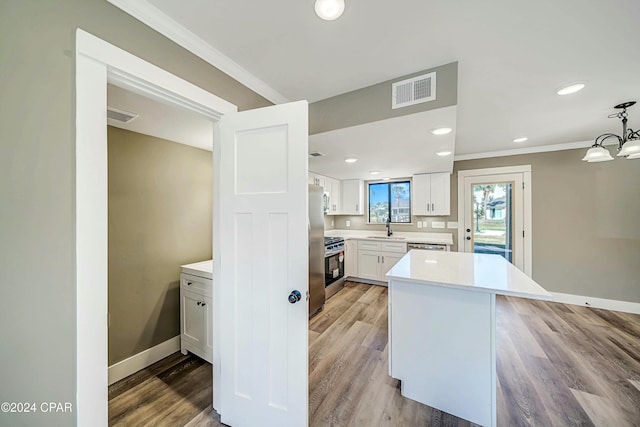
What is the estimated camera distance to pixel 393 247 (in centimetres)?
420

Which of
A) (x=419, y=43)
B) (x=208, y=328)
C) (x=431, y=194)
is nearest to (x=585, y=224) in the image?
(x=431, y=194)

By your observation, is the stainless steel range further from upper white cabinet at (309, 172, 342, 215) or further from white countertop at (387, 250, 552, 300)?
white countertop at (387, 250, 552, 300)

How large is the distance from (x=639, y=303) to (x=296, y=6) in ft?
17.8

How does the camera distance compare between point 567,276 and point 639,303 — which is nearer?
point 639,303

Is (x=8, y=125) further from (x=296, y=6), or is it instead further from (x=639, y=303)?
(x=639, y=303)

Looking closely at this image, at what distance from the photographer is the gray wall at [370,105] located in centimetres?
159

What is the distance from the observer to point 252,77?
67.0 inches

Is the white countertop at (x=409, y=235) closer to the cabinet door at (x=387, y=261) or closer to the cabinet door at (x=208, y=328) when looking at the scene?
the cabinet door at (x=387, y=261)

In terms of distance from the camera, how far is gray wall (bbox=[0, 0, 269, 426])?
796 mm

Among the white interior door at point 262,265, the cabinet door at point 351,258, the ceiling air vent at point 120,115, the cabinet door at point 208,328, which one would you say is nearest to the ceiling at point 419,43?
the white interior door at point 262,265

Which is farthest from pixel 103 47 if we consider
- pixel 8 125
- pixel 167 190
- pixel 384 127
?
pixel 384 127

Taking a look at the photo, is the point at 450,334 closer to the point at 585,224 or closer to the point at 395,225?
the point at 395,225

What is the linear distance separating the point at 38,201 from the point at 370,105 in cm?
198

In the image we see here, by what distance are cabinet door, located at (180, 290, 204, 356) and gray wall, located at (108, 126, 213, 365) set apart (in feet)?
0.74
